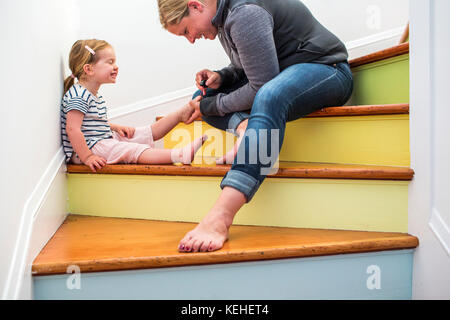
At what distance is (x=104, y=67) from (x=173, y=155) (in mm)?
415

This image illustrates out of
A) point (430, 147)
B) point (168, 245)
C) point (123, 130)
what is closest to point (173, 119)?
point (123, 130)

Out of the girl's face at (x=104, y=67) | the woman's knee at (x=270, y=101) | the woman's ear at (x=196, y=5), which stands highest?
the woman's ear at (x=196, y=5)

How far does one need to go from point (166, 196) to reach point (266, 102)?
421 mm

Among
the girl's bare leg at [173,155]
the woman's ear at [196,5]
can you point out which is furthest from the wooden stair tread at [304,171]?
the woman's ear at [196,5]

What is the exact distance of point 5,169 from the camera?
2.46 feet

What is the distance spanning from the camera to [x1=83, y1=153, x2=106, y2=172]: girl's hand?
1.21 meters

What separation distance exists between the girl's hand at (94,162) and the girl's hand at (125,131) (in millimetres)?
280

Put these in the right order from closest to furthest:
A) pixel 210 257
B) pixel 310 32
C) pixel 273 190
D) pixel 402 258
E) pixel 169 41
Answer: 1. pixel 210 257
2. pixel 402 258
3. pixel 273 190
4. pixel 310 32
5. pixel 169 41

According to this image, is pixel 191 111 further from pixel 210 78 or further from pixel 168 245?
pixel 168 245

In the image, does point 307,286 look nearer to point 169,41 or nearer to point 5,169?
point 5,169

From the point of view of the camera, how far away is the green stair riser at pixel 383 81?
134 cm

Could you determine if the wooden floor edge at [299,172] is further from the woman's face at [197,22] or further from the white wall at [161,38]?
the white wall at [161,38]

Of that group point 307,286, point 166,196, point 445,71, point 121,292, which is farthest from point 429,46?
point 121,292

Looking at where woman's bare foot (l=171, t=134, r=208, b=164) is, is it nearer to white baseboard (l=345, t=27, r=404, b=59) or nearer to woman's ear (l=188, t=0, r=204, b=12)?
woman's ear (l=188, t=0, r=204, b=12)
